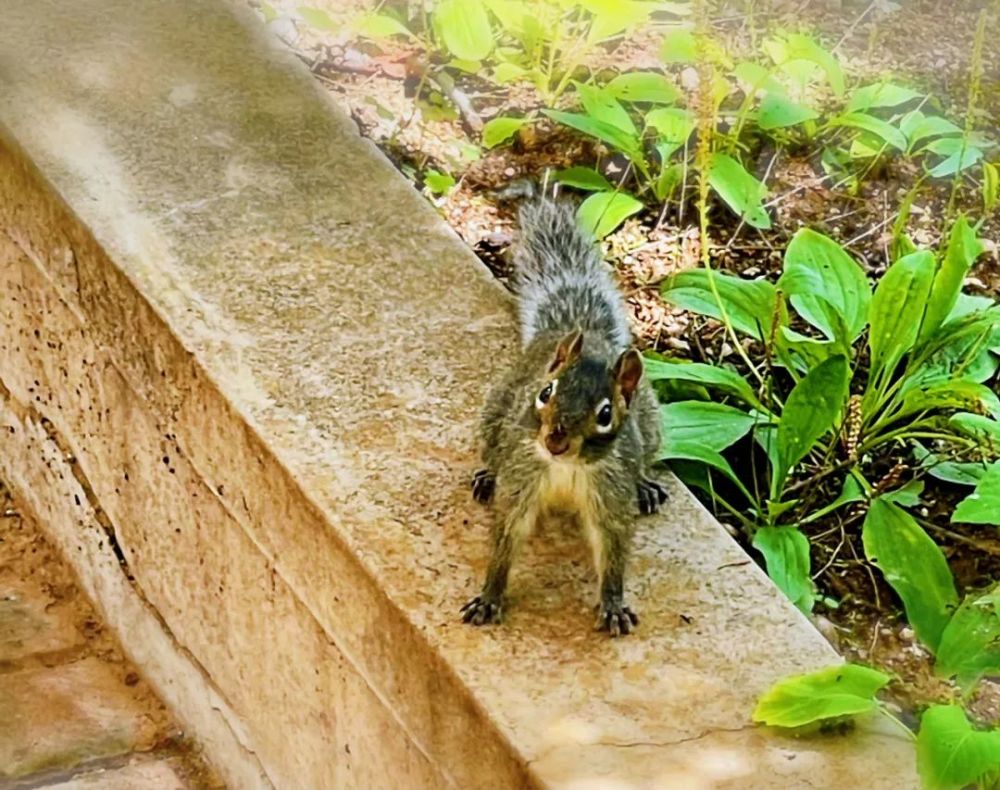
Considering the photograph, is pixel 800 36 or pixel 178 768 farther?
pixel 800 36

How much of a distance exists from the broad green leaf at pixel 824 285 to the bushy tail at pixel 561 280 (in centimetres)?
34

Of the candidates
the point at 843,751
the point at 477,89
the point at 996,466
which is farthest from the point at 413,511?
the point at 477,89

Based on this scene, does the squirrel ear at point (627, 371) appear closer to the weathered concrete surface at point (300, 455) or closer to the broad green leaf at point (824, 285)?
the weathered concrete surface at point (300, 455)

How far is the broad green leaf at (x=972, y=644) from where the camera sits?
2.38m

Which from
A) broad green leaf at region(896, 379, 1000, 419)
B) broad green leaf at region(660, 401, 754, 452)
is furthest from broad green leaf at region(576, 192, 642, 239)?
broad green leaf at region(896, 379, 1000, 419)

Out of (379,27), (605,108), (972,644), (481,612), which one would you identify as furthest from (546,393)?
(379,27)

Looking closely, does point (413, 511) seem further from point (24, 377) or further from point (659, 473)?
point (24, 377)

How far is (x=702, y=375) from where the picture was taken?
298 centimetres

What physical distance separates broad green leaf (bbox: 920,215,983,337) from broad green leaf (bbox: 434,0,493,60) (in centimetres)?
123

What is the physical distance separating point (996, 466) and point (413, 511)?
0.91 m

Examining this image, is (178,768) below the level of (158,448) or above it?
below

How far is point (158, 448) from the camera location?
290cm

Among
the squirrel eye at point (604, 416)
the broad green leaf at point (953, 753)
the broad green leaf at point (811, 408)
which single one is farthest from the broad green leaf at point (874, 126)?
the broad green leaf at point (953, 753)

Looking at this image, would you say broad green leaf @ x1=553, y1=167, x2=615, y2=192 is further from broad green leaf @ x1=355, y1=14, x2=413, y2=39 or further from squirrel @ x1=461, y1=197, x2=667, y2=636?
squirrel @ x1=461, y1=197, x2=667, y2=636
